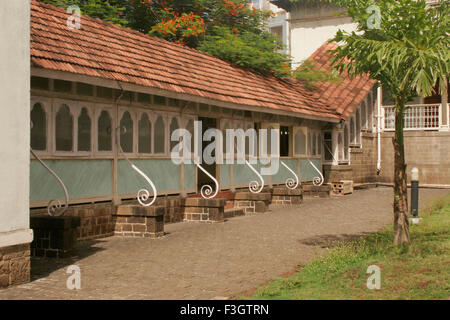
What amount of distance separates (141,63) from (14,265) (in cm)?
705

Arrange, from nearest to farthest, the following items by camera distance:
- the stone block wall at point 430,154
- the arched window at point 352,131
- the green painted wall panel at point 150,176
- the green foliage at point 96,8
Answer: the green painted wall panel at point 150,176 < the green foliage at point 96,8 < the arched window at point 352,131 < the stone block wall at point 430,154

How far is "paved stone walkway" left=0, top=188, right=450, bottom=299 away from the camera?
6449 mm

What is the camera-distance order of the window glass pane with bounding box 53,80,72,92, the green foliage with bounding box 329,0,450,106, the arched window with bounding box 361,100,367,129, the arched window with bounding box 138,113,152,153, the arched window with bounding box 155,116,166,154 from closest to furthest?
1. the green foliage with bounding box 329,0,450,106
2. the window glass pane with bounding box 53,80,72,92
3. the arched window with bounding box 138,113,152,153
4. the arched window with bounding box 155,116,166,154
5. the arched window with bounding box 361,100,367,129

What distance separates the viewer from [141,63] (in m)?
12.8

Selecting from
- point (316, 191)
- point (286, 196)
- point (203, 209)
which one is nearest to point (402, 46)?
point (203, 209)

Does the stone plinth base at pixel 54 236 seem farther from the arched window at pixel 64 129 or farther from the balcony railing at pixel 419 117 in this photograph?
the balcony railing at pixel 419 117

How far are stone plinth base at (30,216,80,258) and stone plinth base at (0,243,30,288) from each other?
1.57 m

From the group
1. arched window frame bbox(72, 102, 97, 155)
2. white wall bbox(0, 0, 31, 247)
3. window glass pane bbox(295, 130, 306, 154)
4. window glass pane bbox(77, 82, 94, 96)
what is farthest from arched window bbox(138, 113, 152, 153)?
window glass pane bbox(295, 130, 306, 154)

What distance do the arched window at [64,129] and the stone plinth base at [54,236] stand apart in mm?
1920

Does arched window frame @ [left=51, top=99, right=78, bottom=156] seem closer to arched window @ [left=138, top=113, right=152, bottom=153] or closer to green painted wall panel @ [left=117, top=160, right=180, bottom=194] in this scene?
green painted wall panel @ [left=117, top=160, right=180, bottom=194]

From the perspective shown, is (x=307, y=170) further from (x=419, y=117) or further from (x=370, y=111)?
(x=419, y=117)

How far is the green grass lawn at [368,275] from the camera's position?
5.87m

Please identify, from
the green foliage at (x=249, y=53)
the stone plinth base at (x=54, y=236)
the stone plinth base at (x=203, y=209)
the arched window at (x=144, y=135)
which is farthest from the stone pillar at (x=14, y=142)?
the green foliage at (x=249, y=53)
